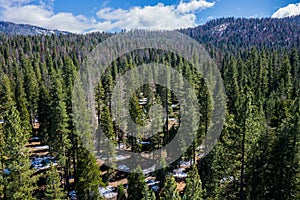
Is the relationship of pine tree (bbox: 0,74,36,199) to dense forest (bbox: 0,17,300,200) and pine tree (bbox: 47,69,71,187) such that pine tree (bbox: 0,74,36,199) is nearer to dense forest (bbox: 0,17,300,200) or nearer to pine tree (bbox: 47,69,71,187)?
dense forest (bbox: 0,17,300,200)

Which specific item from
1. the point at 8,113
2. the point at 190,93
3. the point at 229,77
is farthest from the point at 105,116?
the point at 229,77

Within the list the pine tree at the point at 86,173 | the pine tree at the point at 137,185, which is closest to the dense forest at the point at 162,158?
the pine tree at the point at 86,173

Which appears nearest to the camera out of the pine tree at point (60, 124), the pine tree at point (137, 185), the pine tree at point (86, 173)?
the pine tree at point (86, 173)

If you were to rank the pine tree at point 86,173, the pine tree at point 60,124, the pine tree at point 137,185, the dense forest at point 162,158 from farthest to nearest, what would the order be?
the pine tree at point 60,124, the pine tree at point 137,185, the pine tree at point 86,173, the dense forest at point 162,158

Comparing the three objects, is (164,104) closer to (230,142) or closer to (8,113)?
(230,142)

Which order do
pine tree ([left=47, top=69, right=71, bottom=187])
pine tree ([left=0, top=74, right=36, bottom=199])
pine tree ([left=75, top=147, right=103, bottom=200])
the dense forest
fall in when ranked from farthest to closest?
pine tree ([left=47, top=69, right=71, bottom=187]) → pine tree ([left=75, top=147, right=103, bottom=200]) → the dense forest → pine tree ([left=0, top=74, right=36, bottom=199])

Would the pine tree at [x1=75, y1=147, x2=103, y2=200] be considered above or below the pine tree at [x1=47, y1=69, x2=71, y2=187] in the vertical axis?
below

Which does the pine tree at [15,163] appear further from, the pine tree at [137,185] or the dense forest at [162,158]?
the pine tree at [137,185]

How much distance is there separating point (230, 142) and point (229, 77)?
4074 cm

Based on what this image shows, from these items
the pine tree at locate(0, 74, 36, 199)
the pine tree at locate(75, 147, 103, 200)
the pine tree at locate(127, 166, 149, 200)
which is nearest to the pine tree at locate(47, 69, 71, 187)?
the pine tree at locate(75, 147, 103, 200)

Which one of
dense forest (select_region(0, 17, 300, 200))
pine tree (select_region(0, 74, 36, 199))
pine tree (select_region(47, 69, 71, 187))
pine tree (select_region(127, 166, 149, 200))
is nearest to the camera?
pine tree (select_region(0, 74, 36, 199))

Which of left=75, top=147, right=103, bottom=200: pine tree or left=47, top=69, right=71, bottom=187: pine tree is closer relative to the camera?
left=75, top=147, right=103, bottom=200: pine tree

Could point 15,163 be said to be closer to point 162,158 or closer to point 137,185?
point 137,185

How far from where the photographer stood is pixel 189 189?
19719 millimetres
